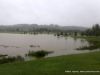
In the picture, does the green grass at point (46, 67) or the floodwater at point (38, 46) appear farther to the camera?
the floodwater at point (38, 46)

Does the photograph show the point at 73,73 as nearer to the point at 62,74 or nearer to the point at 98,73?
the point at 62,74

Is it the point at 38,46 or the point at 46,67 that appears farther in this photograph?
the point at 38,46

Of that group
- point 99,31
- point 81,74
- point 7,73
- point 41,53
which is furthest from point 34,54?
point 99,31

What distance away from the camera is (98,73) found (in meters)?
14.0

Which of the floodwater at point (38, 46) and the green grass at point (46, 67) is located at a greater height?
the green grass at point (46, 67)

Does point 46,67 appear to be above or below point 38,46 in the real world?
above


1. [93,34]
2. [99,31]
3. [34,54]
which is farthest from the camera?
[93,34]

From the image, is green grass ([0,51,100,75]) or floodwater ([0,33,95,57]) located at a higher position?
green grass ([0,51,100,75])

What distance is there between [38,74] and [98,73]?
21.9ft

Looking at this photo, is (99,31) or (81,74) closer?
(81,74)

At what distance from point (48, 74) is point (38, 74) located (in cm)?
112

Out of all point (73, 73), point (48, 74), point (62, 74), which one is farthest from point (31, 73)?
point (73, 73)

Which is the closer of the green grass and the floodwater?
the green grass

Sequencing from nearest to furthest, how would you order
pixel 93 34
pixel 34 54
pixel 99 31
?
1. pixel 34 54
2. pixel 99 31
3. pixel 93 34
